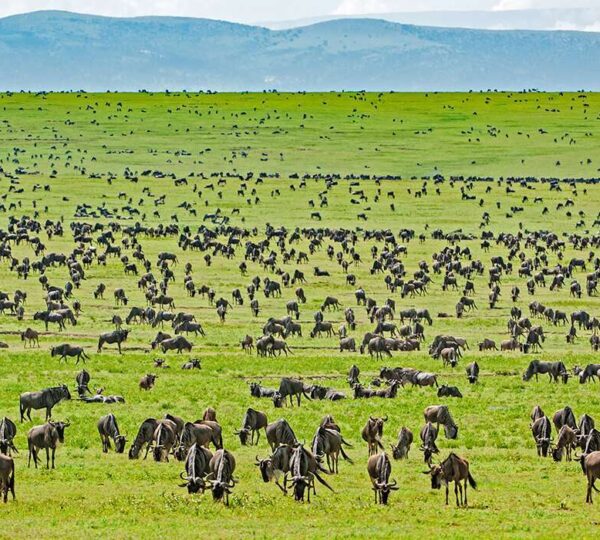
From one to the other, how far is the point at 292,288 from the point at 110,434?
118 feet

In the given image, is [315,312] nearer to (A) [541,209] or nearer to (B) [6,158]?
(A) [541,209]

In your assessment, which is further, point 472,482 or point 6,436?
point 6,436

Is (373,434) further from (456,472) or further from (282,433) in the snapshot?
(456,472)

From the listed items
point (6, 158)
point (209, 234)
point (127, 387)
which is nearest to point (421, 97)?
point (6, 158)

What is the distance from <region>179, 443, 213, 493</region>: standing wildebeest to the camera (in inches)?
893

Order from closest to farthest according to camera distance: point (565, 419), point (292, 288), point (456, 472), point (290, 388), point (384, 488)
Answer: point (384, 488) < point (456, 472) < point (565, 419) < point (290, 388) < point (292, 288)

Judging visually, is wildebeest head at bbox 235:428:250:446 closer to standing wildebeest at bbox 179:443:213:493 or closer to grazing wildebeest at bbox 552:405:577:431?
standing wildebeest at bbox 179:443:213:493

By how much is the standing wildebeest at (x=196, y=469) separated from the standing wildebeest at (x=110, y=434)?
175 inches

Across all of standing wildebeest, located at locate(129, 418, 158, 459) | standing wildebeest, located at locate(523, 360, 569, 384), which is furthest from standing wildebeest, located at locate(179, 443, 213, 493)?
standing wildebeest, located at locate(523, 360, 569, 384)

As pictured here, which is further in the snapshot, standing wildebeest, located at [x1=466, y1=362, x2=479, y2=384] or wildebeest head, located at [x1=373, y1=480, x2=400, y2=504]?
standing wildebeest, located at [x1=466, y1=362, x2=479, y2=384]

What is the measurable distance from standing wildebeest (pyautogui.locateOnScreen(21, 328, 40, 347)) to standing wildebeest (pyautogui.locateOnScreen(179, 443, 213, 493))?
23733 millimetres

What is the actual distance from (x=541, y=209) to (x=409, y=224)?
1251cm

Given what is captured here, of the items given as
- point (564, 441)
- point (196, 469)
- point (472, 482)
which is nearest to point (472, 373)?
point (564, 441)

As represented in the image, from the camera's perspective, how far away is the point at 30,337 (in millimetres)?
46250
